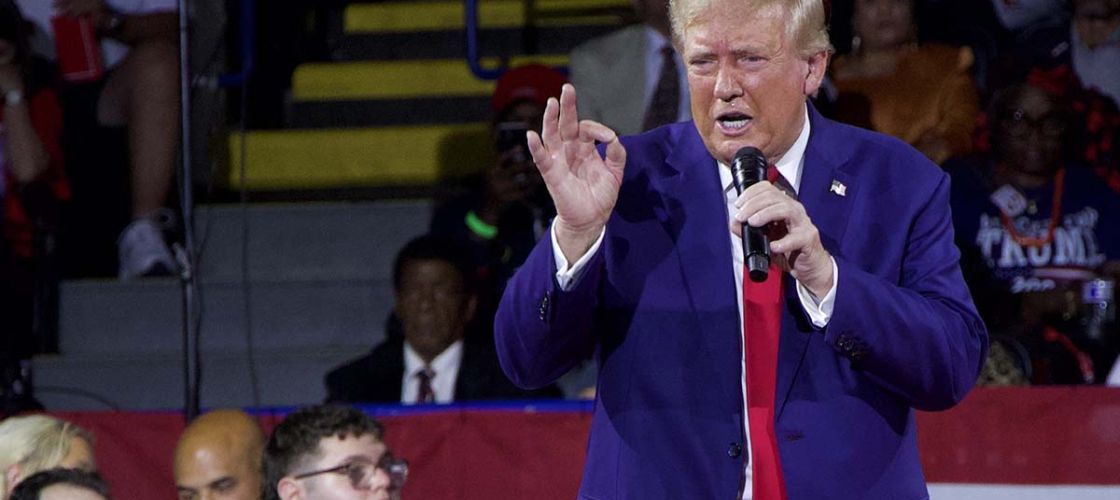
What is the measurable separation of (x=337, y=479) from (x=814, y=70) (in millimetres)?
1909

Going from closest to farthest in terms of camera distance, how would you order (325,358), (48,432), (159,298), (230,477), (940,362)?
1. (940,362)
2. (48,432)
3. (230,477)
4. (325,358)
5. (159,298)

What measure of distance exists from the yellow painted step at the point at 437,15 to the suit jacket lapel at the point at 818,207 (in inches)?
212

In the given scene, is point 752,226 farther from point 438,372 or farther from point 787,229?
point 438,372

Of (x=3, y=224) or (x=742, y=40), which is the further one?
(x=3, y=224)

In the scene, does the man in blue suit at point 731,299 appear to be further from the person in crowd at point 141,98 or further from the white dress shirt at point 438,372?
the person in crowd at point 141,98

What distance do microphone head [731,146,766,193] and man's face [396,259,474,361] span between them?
3.30 metres

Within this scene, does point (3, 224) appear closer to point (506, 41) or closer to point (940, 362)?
point (506, 41)

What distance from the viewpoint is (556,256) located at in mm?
2152

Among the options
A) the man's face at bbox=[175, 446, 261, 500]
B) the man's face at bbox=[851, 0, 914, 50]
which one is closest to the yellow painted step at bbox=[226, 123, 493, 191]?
the man's face at bbox=[851, 0, 914, 50]

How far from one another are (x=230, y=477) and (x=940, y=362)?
251cm

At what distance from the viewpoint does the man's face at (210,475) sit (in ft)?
13.8

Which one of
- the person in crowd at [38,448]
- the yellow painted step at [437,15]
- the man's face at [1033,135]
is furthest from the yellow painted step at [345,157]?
the person in crowd at [38,448]

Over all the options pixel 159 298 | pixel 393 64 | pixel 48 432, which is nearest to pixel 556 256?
pixel 48 432

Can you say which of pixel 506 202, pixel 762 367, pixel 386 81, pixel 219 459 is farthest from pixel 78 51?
pixel 762 367
